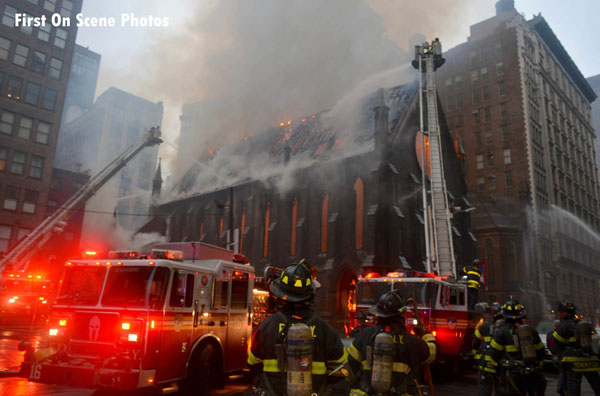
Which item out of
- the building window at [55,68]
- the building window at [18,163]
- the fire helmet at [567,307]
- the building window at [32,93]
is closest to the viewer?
the fire helmet at [567,307]

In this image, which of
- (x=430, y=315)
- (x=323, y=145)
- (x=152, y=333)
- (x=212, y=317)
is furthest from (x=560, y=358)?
(x=323, y=145)

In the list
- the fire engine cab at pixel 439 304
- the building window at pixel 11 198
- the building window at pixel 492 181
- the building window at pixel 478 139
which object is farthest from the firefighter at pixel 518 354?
the building window at pixel 478 139

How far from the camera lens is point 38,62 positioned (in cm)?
3766

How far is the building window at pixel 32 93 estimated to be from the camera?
3678cm

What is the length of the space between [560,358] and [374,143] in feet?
75.9

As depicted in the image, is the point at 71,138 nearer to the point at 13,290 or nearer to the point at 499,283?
the point at 13,290

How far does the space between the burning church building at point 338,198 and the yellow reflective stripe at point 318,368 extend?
808 inches

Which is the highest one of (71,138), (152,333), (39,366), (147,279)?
(71,138)

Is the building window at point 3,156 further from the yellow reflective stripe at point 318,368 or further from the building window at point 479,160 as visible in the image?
the building window at point 479,160

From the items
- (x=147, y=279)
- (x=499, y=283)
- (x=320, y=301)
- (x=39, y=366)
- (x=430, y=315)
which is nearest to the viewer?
(x=39, y=366)

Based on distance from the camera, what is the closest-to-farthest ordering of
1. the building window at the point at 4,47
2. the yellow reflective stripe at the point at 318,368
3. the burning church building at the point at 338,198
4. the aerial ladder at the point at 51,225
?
the yellow reflective stripe at the point at 318,368 → the aerial ladder at the point at 51,225 → the burning church building at the point at 338,198 → the building window at the point at 4,47

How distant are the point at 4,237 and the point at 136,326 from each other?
111 ft

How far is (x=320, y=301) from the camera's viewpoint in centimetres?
2898

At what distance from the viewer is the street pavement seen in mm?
8250
